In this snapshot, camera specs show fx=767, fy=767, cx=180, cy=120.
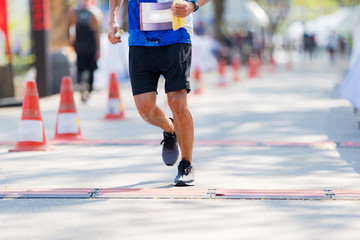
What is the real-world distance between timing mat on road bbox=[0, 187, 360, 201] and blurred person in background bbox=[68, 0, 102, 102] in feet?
25.4

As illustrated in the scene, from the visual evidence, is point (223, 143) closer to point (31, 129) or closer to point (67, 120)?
point (67, 120)

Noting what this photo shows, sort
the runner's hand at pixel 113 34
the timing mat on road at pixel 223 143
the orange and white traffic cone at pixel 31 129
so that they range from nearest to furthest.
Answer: the runner's hand at pixel 113 34
the orange and white traffic cone at pixel 31 129
the timing mat on road at pixel 223 143

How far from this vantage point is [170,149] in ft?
19.9

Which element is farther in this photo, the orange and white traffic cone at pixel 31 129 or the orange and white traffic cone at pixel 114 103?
the orange and white traffic cone at pixel 114 103

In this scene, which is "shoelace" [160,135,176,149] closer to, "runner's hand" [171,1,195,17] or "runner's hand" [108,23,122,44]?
"runner's hand" [108,23,122,44]

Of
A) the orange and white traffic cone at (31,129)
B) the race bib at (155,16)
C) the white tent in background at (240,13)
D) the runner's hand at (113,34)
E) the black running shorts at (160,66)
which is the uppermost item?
the race bib at (155,16)

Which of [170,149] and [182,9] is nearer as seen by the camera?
[182,9]

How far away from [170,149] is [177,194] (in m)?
0.89

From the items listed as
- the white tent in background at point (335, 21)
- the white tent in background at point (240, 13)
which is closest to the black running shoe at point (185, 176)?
the white tent in background at point (240, 13)

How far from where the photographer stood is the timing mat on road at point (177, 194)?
5.12 m

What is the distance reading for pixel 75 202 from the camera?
4988 millimetres

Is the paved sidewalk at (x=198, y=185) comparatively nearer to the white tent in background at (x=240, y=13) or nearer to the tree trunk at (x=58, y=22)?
the tree trunk at (x=58, y=22)

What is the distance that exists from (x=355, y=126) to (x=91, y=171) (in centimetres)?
460

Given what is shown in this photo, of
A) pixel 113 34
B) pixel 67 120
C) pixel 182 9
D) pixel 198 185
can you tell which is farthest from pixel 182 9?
pixel 67 120
